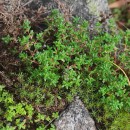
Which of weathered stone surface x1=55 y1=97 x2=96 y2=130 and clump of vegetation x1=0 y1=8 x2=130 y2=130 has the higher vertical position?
clump of vegetation x1=0 y1=8 x2=130 y2=130

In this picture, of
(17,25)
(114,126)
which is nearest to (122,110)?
→ (114,126)

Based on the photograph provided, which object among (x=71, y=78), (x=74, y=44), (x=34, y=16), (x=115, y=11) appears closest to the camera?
(x=71, y=78)

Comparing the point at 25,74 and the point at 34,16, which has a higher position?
the point at 34,16

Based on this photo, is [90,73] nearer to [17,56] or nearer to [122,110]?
[122,110]

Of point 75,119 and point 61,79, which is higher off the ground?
point 61,79
